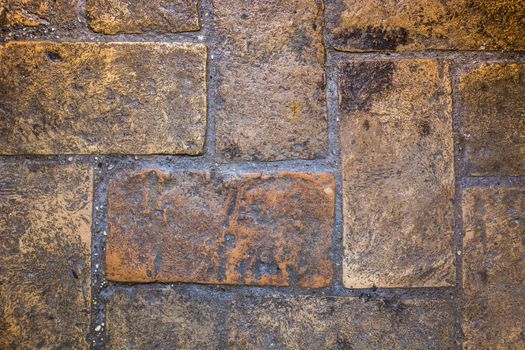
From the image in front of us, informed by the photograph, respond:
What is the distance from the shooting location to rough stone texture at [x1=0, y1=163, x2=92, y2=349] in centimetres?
85

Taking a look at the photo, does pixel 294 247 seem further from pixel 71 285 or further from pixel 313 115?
pixel 71 285

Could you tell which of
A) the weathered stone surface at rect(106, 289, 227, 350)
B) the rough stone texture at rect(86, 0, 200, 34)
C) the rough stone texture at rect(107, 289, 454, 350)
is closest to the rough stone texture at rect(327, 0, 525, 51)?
the rough stone texture at rect(86, 0, 200, 34)

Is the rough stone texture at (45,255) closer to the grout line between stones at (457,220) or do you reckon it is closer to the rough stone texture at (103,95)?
the rough stone texture at (103,95)

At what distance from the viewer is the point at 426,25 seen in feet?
2.75

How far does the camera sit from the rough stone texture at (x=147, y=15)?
84 cm

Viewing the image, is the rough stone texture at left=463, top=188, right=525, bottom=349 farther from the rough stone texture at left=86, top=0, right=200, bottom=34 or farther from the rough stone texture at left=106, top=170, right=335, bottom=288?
the rough stone texture at left=86, top=0, right=200, bottom=34

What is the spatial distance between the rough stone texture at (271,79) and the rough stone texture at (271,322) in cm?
39

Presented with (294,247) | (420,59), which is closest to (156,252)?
(294,247)

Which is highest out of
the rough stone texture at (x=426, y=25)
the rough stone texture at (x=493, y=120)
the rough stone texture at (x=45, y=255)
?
the rough stone texture at (x=426, y=25)

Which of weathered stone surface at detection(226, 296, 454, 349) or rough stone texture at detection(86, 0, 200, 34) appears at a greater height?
rough stone texture at detection(86, 0, 200, 34)

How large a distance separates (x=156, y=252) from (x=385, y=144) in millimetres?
646

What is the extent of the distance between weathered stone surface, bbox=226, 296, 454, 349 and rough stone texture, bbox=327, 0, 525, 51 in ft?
2.16

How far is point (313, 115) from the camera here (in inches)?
33.4

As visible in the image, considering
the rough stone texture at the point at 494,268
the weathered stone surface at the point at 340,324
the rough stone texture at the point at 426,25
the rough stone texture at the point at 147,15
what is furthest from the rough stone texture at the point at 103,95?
the rough stone texture at the point at 494,268
